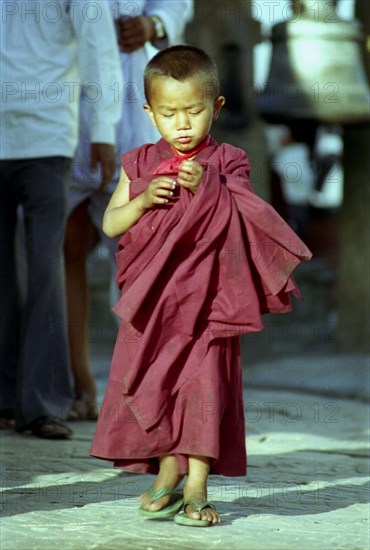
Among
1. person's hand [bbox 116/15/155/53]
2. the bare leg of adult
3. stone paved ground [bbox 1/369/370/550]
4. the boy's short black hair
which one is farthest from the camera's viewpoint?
the bare leg of adult

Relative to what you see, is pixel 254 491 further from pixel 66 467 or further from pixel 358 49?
pixel 358 49

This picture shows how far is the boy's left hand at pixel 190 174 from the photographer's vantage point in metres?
4.12

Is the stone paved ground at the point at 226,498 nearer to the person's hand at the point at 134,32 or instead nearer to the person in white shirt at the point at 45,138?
the person in white shirt at the point at 45,138

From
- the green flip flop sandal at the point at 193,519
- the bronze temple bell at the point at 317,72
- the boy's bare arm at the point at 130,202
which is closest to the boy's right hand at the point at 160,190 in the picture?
the boy's bare arm at the point at 130,202

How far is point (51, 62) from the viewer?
19.3 ft

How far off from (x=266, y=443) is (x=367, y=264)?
12.7ft

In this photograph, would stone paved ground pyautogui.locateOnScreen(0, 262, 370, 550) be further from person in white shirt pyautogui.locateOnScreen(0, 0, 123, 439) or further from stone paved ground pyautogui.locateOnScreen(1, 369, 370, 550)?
person in white shirt pyautogui.locateOnScreen(0, 0, 123, 439)

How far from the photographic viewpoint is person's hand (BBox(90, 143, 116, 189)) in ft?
19.3

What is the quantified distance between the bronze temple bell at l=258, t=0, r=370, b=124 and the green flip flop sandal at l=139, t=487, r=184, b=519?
5.09m

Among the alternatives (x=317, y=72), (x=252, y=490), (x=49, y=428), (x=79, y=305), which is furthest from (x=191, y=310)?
(x=317, y=72)

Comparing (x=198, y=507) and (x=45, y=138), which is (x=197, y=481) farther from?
(x=45, y=138)

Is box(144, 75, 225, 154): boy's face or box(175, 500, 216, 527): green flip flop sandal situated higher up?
box(144, 75, 225, 154): boy's face

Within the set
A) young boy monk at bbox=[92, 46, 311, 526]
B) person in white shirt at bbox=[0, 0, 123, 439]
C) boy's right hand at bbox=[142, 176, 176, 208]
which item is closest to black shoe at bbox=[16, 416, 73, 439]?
person in white shirt at bbox=[0, 0, 123, 439]

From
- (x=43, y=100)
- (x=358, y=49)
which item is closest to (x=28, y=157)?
(x=43, y=100)
